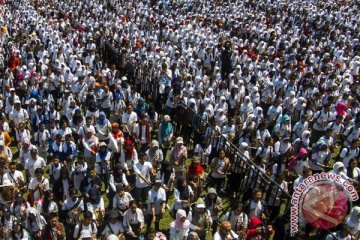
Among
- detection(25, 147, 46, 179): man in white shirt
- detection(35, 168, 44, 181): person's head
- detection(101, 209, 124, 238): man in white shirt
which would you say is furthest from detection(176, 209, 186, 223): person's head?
detection(25, 147, 46, 179): man in white shirt

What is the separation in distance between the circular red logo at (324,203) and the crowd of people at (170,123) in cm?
79

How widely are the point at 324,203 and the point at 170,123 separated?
517 centimetres

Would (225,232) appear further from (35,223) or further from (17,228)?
(17,228)

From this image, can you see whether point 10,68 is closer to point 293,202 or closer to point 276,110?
point 276,110

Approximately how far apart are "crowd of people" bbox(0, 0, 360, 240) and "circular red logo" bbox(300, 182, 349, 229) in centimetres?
79

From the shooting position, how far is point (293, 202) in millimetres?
6328

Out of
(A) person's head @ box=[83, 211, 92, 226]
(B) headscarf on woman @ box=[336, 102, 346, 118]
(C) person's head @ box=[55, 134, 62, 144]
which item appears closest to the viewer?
(A) person's head @ box=[83, 211, 92, 226]

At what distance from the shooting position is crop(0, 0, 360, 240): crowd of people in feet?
25.7

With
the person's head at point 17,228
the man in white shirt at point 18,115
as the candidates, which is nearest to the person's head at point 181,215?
the person's head at point 17,228

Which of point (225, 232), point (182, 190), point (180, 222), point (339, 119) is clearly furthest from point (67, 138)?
point (339, 119)

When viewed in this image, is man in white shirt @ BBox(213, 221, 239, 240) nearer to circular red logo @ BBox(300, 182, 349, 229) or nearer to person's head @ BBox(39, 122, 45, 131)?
circular red logo @ BBox(300, 182, 349, 229)

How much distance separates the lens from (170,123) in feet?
34.9

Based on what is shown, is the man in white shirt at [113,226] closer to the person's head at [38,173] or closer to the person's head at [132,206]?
the person's head at [132,206]

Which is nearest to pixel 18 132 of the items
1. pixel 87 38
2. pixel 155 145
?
pixel 155 145
